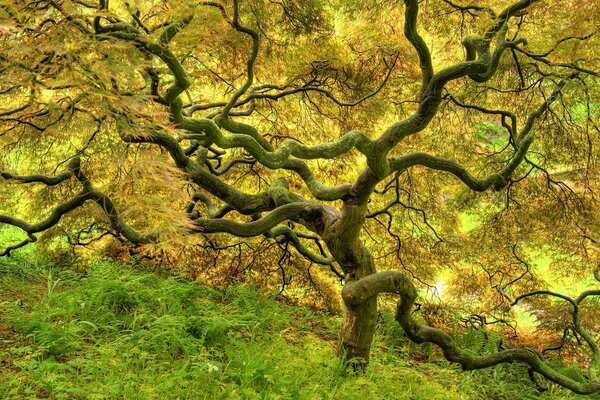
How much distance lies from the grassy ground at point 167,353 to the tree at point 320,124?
1.26ft

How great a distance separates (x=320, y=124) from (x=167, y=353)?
3650 millimetres

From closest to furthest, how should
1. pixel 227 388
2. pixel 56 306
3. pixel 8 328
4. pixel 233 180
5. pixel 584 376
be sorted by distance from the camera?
pixel 227 388, pixel 8 328, pixel 56 306, pixel 584 376, pixel 233 180

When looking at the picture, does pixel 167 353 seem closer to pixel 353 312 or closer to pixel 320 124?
pixel 353 312

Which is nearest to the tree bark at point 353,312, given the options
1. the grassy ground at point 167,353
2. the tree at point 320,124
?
the tree at point 320,124

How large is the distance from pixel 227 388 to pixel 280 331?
1467 mm

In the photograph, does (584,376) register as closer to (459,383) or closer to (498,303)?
(498,303)

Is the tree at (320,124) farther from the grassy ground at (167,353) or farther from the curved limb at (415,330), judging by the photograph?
the grassy ground at (167,353)

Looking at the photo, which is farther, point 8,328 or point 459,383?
point 459,383

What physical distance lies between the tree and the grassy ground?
15.1 inches

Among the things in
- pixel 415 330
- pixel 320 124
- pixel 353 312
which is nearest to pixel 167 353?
pixel 353 312

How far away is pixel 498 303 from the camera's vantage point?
6500 mm

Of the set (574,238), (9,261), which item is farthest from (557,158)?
(9,261)

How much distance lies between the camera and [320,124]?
239 inches

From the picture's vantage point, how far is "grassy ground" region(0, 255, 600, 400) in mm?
2719
